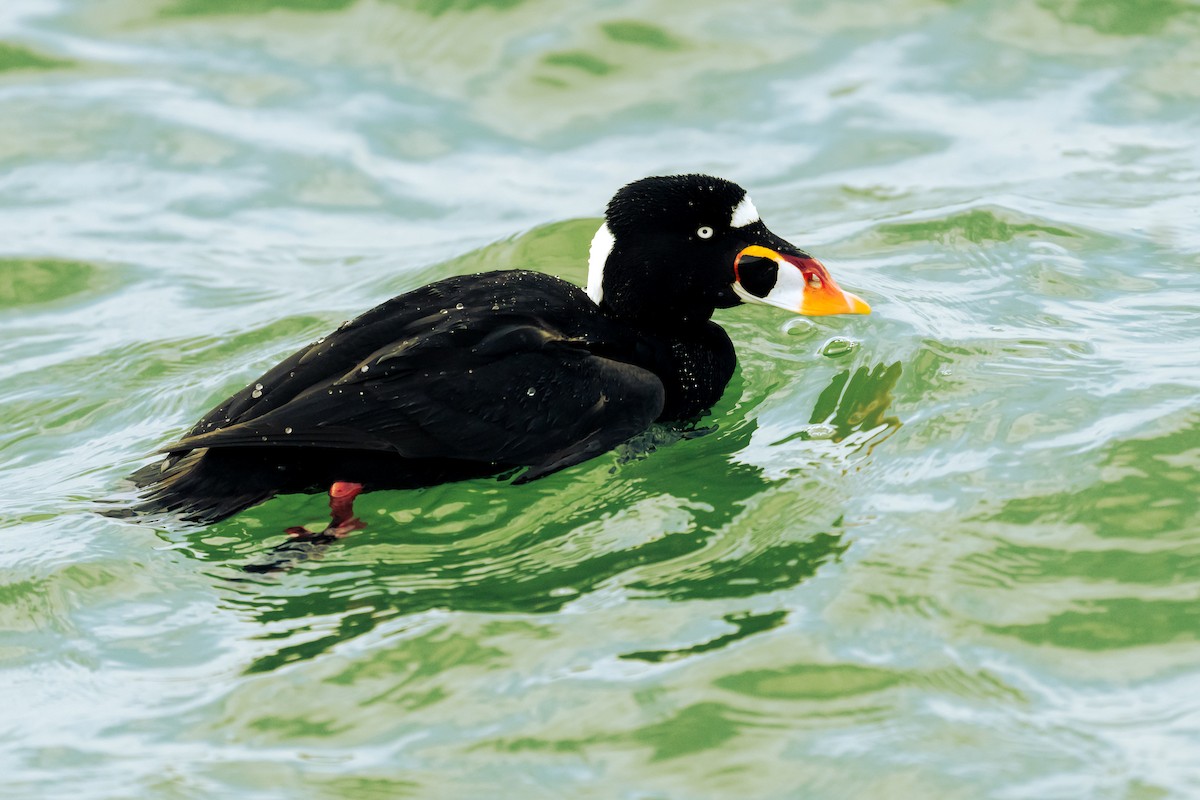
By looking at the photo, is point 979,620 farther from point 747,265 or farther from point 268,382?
point 268,382

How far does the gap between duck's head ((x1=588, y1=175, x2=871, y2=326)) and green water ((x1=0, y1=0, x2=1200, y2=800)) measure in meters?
0.46

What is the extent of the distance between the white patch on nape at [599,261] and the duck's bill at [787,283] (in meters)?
0.50

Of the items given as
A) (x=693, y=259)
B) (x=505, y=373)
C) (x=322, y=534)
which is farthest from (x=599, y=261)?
(x=322, y=534)

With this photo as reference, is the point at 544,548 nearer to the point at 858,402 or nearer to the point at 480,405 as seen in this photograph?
the point at 480,405

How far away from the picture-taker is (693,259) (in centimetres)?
613

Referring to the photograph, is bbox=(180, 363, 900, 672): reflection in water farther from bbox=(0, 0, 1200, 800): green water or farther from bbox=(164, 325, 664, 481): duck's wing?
bbox=(164, 325, 664, 481): duck's wing

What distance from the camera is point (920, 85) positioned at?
972cm

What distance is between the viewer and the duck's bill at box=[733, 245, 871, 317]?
6160 millimetres

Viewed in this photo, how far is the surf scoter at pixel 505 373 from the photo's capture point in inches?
211

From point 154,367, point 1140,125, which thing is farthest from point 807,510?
point 1140,125

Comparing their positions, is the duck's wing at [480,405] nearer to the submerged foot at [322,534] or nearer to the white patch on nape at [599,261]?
the submerged foot at [322,534]

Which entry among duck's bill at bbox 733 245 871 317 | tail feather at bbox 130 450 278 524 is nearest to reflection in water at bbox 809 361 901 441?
duck's bill at bbox 733 245 871 317

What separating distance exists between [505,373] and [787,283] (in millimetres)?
1317

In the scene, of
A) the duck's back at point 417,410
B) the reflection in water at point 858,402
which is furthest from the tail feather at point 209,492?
the reflection in water at point 858,402
